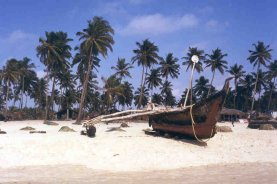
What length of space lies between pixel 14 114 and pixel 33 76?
9.43 metres

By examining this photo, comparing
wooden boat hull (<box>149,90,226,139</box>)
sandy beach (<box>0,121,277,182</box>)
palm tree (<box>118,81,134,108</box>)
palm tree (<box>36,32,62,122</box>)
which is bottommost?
sandy beach (<box>0,121,277,182</box>)

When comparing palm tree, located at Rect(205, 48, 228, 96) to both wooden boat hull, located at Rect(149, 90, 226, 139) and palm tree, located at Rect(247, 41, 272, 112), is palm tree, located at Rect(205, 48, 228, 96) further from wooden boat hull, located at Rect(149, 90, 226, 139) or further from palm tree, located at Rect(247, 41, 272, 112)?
wooden boat hull, located at Rect(149, 90, 226, 139)

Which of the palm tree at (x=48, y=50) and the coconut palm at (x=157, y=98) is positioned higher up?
the palm tree at (x=48, y=50)

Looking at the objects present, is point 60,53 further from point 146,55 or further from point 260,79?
point 260,79

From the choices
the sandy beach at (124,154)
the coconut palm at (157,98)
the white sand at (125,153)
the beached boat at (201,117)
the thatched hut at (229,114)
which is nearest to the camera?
the sandy beach at (124,154)

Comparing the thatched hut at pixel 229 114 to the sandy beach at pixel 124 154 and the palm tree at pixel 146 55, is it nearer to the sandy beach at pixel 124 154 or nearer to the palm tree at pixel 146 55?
the palm tree at pixel 146 55

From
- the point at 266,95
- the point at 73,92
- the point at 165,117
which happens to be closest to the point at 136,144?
the point at 165,117

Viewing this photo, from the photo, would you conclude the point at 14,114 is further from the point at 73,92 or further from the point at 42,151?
→ the point at 42,151

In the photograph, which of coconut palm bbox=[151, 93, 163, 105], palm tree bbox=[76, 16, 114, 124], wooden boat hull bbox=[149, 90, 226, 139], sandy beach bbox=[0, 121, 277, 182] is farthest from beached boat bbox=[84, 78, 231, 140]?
coconut palm bbox=[151, 93, 163, 105]

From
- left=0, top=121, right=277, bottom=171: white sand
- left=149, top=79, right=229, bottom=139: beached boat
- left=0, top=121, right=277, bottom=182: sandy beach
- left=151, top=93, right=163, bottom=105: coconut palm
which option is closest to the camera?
left=0, top=121, right=277, bottom=182: sandy beach

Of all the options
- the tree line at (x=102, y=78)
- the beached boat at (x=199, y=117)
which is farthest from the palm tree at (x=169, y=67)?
the beached boat at (x=199, y=117)

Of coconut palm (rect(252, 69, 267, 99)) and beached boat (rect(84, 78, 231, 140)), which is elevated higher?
coconut palm (rect(252, 69, 267, 99))

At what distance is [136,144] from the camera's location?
1777 centimetres

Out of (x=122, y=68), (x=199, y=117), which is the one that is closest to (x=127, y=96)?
(x=122, y=68)
